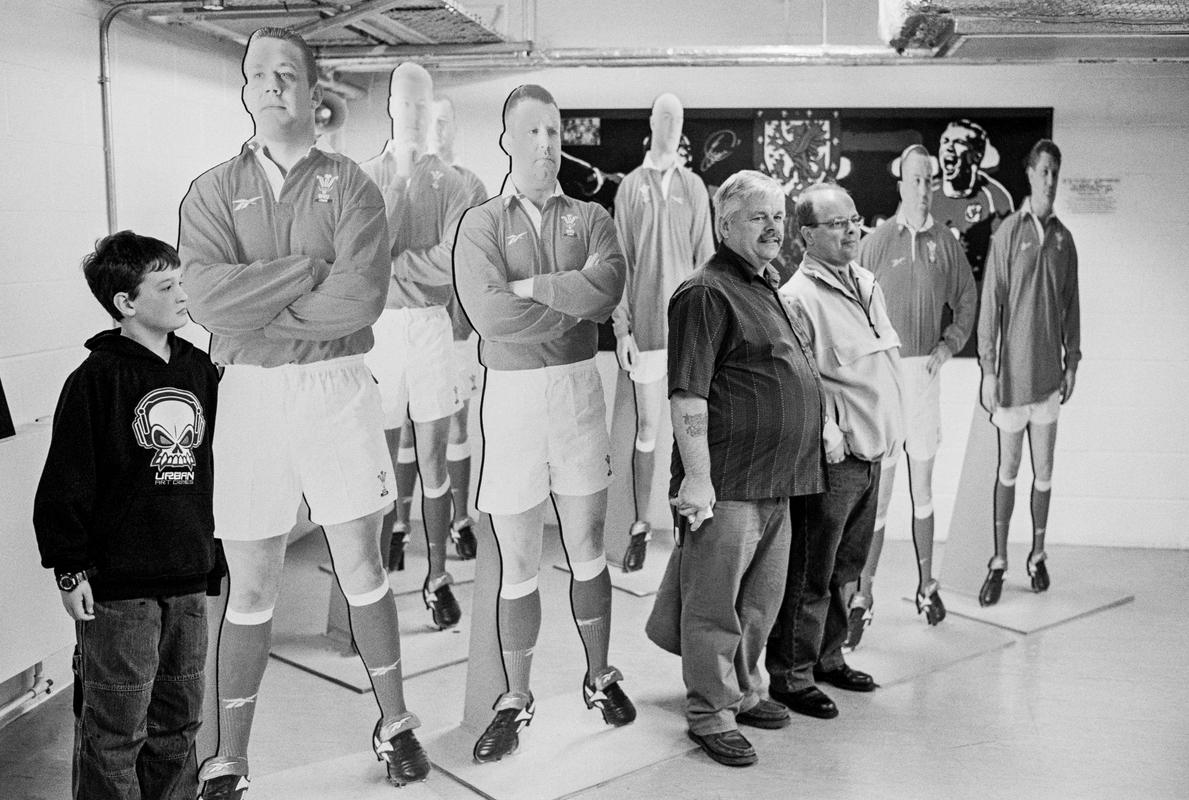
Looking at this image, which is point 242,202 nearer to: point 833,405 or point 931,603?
point 833,405

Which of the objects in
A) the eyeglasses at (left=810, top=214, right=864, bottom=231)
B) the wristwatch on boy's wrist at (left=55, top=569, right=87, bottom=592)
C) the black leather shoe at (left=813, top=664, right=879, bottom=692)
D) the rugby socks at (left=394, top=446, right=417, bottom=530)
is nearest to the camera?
the wristwatch on boy's wrist at (left=55, top=569, right=87, bottom=592)

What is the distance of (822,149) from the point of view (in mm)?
6039

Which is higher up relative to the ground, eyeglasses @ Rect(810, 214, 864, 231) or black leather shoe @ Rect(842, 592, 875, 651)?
eyeglasses @ Rect(810, 214, 864, 231)

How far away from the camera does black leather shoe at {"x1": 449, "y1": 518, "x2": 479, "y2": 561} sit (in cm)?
546

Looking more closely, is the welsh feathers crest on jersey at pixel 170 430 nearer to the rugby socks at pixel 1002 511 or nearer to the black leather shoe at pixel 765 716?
the black leather shoe at pixel 765 716

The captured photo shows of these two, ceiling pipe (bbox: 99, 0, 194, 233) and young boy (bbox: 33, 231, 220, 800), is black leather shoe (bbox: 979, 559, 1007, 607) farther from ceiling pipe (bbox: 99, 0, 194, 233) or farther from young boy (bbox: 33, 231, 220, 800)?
ceiling pipe (bbox: 99, 0, 194, 233)

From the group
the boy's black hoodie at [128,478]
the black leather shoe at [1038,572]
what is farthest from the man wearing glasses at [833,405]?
the boy's black hoodie at [128,478]

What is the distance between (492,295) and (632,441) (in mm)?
2443

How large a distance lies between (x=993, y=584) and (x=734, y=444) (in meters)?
2.26

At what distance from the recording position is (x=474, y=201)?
15.5 feet

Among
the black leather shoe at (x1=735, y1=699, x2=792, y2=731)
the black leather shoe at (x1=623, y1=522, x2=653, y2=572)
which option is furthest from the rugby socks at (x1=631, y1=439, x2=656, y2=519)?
the black leather shoe at (x1=735, y1=699, x2=792, y2=731)

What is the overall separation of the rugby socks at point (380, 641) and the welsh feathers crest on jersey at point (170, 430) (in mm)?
721

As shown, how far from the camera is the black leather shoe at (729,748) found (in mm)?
3494

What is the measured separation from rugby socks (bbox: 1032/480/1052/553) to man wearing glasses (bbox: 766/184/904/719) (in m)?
1.67
